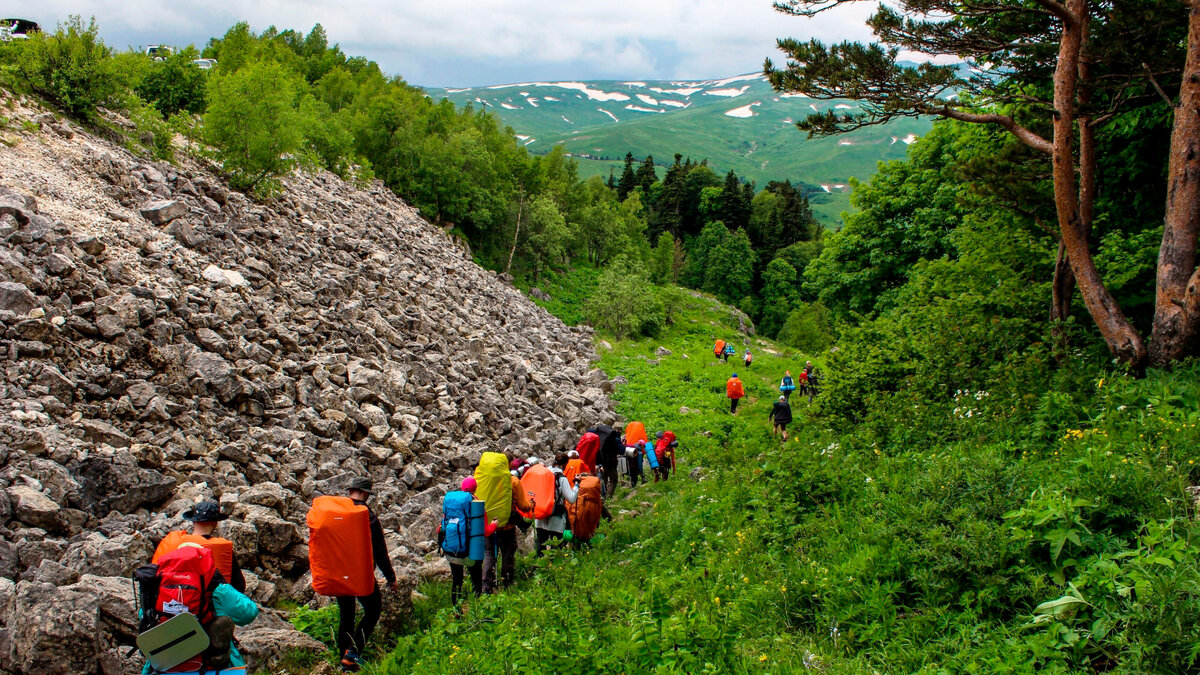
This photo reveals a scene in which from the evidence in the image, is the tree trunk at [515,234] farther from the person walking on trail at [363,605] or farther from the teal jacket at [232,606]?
the teal jacket at [232,606]

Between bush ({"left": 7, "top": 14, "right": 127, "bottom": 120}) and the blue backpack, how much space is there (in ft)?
56.0

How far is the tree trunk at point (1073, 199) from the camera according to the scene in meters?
9.77

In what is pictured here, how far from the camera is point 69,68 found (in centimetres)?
1730

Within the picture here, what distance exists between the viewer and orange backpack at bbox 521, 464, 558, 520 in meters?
9.46

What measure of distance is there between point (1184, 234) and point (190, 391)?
14.9 meters

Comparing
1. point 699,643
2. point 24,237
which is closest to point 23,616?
point 699,643

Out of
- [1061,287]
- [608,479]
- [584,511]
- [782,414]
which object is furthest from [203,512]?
[782,414]

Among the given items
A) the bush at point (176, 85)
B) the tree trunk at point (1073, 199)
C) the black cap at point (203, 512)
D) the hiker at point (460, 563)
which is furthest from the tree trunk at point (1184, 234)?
the bush at point (176, 85)

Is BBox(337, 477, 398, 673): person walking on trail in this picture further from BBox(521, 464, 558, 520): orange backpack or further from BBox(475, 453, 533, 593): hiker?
BBox(521, 464, 558, 520): orange backpack

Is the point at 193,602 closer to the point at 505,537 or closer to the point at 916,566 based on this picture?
the point at 505,537

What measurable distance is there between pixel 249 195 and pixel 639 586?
17672 millimetres

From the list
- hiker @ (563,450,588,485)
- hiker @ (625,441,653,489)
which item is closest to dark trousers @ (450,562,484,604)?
hiker @ (563,450,588,485)

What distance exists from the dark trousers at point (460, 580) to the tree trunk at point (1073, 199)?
9841 mm

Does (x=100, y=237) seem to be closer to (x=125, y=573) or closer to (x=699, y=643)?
(x=125, y=573)
